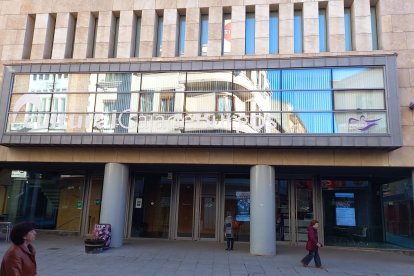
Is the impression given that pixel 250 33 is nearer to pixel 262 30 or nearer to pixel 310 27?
pixel 262 30

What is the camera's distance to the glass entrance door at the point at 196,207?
63.6ft

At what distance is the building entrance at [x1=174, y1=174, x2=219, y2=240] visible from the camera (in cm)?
1939

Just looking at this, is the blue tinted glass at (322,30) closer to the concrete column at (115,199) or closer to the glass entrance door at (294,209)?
the glass entrance door at (294,209)

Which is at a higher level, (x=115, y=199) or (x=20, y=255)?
(x=115, y=199)

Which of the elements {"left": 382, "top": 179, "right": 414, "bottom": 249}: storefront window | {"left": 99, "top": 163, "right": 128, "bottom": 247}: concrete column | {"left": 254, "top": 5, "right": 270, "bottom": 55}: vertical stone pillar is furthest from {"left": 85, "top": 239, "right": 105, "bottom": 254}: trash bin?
{"left": 382, "top": 179, "right": 414, "bottom": 249}: storefront window

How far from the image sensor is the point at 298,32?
58.1 ft

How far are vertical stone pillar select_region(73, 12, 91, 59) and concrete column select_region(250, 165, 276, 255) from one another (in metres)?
9.78

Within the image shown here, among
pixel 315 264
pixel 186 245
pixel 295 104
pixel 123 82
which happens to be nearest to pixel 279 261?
pixel 315 264

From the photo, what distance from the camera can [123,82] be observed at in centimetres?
1697

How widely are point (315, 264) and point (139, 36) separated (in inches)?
508

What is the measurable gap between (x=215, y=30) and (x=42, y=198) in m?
13.4

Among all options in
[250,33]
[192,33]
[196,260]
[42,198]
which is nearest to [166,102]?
[192,33]

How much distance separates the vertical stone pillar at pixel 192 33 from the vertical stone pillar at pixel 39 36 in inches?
275

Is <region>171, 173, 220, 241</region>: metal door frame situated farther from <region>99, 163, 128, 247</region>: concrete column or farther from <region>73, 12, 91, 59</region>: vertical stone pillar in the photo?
<region>73, 12, 91, 59</region>: vertical stone pillar
